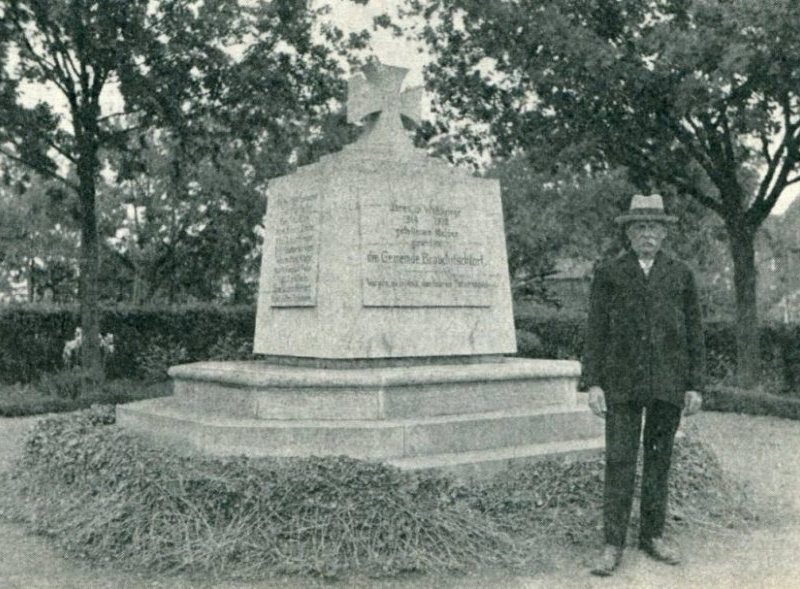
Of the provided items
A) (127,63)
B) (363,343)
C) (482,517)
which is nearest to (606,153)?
(127,63)

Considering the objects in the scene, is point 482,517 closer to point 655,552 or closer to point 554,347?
point 655,552

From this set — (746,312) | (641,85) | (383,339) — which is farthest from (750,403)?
(383,339)

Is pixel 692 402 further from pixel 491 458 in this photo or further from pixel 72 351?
pixel 72 351

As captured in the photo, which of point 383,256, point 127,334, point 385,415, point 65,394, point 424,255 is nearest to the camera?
point 385,415

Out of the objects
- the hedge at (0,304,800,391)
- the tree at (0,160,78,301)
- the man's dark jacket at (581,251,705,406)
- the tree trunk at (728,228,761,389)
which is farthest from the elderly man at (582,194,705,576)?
the tree at (0,160,78,301)

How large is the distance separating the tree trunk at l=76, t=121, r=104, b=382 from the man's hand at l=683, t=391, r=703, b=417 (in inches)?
528

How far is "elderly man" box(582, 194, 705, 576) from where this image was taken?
18.3 feet

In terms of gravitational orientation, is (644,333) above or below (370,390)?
above

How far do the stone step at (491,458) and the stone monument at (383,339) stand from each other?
2cm

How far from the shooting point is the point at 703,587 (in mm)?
5262

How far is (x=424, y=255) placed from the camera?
8211 millimetres

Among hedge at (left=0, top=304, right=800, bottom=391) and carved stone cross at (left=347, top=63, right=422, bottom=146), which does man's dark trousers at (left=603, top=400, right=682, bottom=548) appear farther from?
hedge at (left=0, top=304, right=800, bottom=391)

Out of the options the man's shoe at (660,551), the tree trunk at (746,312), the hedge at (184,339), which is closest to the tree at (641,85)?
the tree trunk at (746,312)

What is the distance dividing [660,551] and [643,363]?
1177 mm
